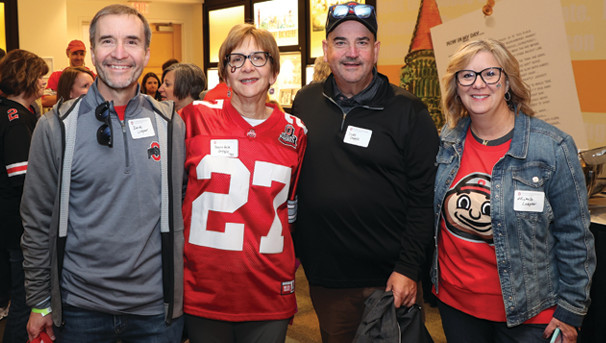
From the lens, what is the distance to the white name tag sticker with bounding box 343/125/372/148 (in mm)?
1984

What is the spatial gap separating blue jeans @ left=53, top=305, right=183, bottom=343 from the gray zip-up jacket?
33mm

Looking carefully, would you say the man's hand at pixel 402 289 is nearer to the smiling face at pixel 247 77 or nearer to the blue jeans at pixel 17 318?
the smiling face at pixel 247 77

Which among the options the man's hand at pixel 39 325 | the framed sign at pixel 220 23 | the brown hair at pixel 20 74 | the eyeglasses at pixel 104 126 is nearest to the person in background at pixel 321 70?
the brown hair at pixel 20 74

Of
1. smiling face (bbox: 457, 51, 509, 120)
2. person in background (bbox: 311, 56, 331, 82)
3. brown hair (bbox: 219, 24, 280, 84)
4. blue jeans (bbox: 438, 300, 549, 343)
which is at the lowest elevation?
blue jeans (bbox: 438, 300, 549, 343)

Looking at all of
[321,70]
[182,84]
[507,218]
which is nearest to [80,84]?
[182,84]

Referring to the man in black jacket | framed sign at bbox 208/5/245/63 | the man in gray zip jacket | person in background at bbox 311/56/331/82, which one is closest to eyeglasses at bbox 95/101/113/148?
the man in gray zip jacket

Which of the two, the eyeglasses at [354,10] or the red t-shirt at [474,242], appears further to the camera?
the eyeglasses at [354,10]

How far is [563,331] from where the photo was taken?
175 cm

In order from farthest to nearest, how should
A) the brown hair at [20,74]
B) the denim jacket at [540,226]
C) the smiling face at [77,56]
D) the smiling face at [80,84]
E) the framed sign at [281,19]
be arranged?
1. the framed sign at [281,19]
2. the smiling face at [77,56]
3. the smiling face at [80,84]
4. the brown hair at [20,74]
5. the denim jacket at [540,226]

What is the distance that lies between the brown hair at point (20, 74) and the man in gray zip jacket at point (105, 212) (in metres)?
1.73

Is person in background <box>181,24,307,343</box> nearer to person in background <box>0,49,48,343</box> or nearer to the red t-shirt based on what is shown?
the red t-shirt

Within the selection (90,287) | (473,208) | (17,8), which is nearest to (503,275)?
(473,208)

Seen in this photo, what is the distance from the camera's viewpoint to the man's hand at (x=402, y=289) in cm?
193

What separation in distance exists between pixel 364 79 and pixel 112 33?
3.03ft
